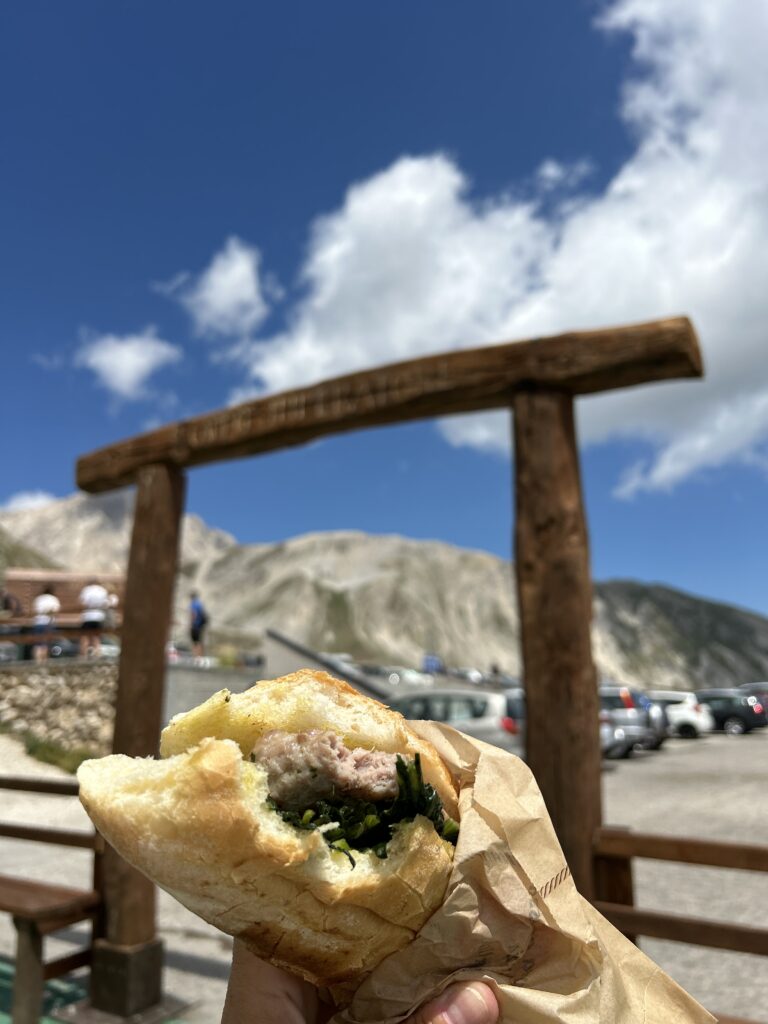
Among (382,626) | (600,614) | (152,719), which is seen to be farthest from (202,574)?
(152,719)

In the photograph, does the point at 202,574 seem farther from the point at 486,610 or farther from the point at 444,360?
the point at 444,360

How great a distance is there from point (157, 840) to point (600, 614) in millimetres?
105956

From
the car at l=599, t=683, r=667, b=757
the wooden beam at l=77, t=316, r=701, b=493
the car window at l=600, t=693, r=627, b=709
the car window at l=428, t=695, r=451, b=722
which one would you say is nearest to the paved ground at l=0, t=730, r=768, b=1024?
the car at l=599, t=683, r=667, b=757

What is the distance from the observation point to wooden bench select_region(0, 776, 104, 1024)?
417 centimetres

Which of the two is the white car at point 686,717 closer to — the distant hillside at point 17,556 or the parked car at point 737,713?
the parked car at point 737,713

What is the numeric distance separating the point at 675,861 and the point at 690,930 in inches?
10.1

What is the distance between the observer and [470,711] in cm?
1443

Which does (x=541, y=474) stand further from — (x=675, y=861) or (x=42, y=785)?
(x=42, y=785)

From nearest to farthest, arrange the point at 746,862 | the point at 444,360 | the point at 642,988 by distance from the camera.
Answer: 1. the point at 642,988
2. the point at 746,862
3. the point at 444,360

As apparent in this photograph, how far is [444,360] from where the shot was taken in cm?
396

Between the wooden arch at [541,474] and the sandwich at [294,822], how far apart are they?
6.13ft

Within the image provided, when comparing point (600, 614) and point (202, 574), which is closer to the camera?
point (600, 614)

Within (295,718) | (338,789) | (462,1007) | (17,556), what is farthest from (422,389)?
(17,556)

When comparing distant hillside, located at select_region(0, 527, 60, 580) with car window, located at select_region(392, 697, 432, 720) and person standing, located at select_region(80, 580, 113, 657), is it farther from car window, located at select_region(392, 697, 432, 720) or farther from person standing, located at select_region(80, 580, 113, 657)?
car window, located at select_region(392, 697, 432, 720)
